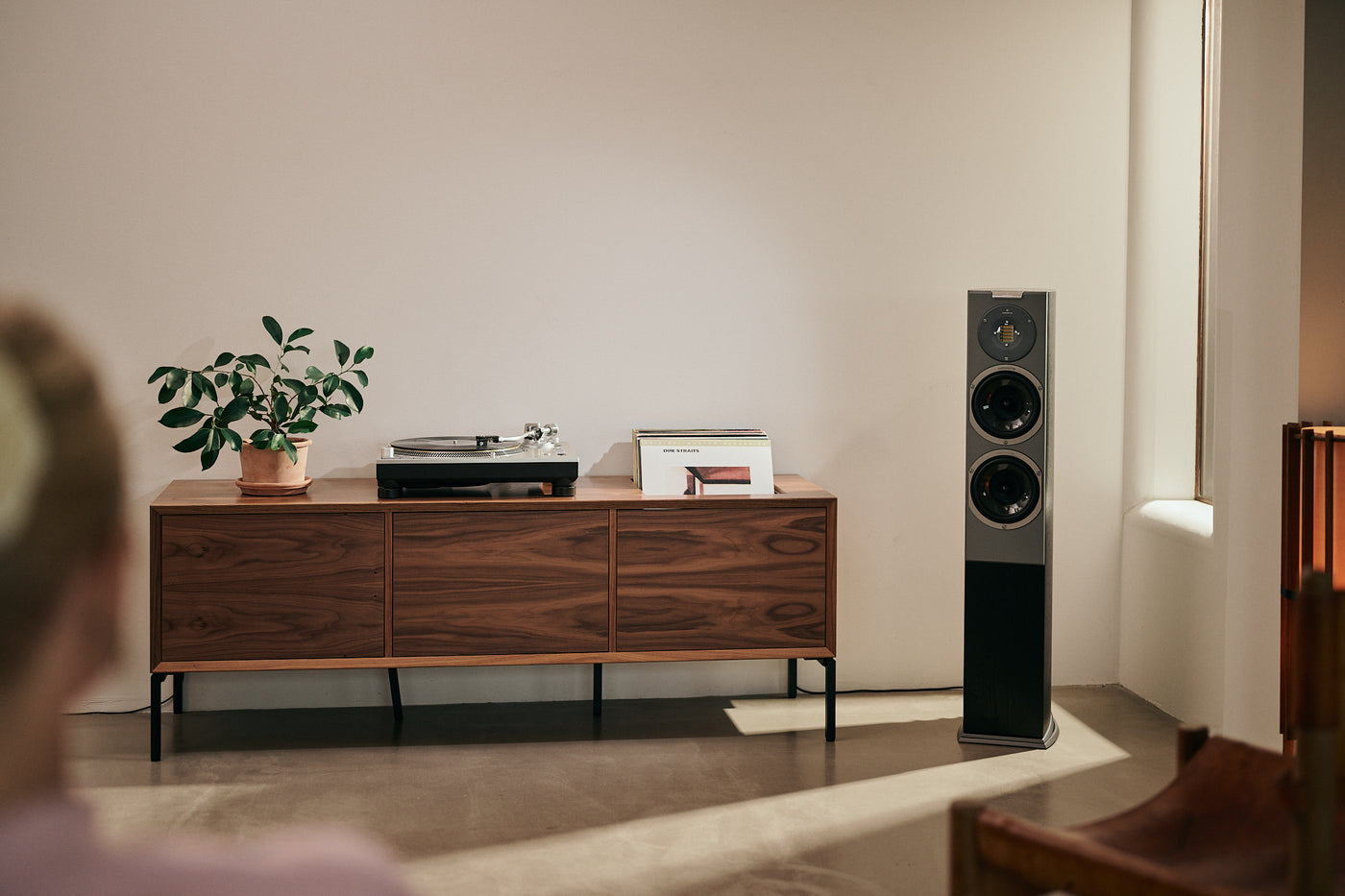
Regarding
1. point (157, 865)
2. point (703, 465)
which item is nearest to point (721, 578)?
point (703, 465)

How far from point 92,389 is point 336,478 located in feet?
10.7

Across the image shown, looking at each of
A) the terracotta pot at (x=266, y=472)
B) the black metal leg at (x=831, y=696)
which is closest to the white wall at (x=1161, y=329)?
the black metal leg at (x=831, y=696)

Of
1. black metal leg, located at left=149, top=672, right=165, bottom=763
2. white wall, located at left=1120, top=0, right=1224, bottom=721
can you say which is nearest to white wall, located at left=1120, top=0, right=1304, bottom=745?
white wall, located at left=1120, top=0, right=1224, bottom=721

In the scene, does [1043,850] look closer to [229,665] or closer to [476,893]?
[476,893]

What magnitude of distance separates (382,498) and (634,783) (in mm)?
1080

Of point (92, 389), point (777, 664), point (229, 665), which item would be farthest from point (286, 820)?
point (92, 389)

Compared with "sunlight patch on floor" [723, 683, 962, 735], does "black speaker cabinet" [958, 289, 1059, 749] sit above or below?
above

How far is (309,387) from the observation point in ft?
10.5

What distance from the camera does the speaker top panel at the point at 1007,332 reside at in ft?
10.3

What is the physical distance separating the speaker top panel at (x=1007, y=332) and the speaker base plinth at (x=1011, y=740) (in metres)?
1.13

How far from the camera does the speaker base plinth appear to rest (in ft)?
10.6

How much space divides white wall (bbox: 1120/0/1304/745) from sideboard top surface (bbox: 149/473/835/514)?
43.9 inches

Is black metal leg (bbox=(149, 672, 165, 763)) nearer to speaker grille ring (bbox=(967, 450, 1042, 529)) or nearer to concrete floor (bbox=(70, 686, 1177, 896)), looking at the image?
concrete floor (bbox=(70, 686, 1177, 896))

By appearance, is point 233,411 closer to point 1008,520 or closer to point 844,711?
point 844,711
